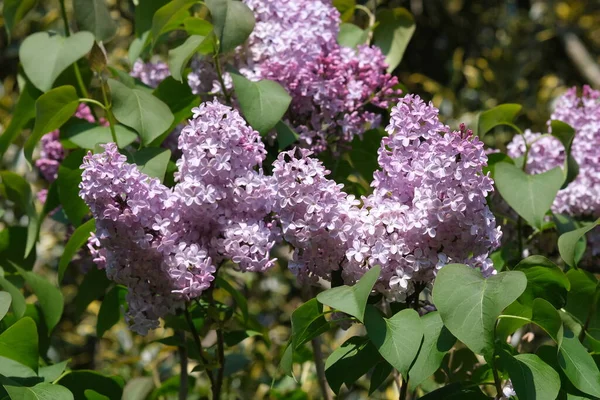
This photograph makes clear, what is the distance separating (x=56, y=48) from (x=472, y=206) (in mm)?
747

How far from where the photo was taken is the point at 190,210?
1.08 meters

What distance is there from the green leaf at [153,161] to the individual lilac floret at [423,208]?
0.29 metres

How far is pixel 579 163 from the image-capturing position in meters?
1.53

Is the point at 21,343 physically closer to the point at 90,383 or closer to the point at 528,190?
the point at 90,383

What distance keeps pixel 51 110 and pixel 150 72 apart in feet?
1.16

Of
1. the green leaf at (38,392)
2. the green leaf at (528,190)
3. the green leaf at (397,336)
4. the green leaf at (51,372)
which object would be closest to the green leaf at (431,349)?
the green leaf at (397,336)

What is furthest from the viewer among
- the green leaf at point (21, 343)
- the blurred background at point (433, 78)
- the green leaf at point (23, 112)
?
the blurred background at point (433, 78)

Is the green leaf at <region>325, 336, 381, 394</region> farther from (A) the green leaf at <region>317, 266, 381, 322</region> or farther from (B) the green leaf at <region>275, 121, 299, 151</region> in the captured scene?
(B) the green leaf at <region>275, 121, 299, 151</region>

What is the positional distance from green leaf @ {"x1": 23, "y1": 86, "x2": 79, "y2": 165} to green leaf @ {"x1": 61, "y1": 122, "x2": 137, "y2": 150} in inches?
2.7

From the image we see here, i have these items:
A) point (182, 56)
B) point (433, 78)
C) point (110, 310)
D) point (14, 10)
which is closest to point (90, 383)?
point (110, 310)

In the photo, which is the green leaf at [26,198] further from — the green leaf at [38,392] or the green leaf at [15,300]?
the green leaf at [38,392]

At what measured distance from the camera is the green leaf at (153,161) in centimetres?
117

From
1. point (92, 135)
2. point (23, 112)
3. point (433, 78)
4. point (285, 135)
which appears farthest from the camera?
point (433, 78)

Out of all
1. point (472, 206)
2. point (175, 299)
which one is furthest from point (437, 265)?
point (175, 299)
